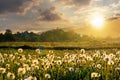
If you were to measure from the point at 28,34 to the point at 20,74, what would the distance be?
624ft

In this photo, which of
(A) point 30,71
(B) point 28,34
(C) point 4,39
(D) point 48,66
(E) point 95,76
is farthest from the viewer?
(B) point 28,34

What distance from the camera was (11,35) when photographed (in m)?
164

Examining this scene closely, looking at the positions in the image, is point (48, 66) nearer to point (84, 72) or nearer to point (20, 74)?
point (84, 72)

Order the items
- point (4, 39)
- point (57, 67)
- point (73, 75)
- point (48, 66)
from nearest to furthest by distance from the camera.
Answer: point (73, 75)
point (48, 66)
point (57, 67)
point (4, 39)

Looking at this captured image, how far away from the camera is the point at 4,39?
157750 millimetres

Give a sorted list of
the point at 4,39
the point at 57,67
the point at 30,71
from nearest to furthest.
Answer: the point at 30,71 < the point at 57,67 < the point at 4,39

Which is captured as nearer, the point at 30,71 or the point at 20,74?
the point at 20,74

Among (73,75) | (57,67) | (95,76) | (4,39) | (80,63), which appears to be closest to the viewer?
(95,76)

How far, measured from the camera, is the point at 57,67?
10.6m

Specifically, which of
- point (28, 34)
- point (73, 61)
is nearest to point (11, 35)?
point (28, 34)

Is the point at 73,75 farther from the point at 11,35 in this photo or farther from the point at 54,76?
the point at 11,35

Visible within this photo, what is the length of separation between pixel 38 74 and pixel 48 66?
0.89m

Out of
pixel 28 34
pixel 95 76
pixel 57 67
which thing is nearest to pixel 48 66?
pixel 57 67

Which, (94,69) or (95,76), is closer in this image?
(95,76)
